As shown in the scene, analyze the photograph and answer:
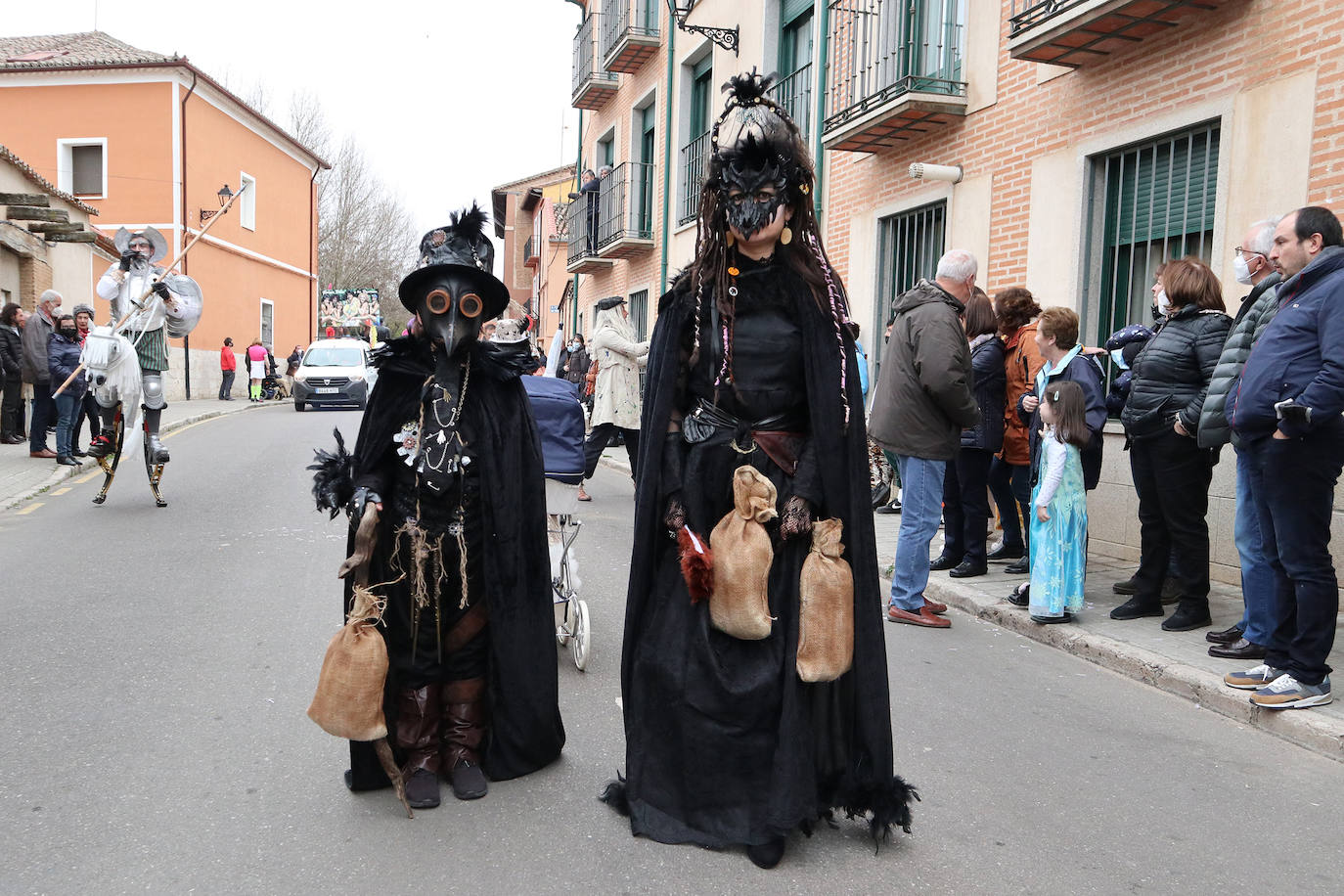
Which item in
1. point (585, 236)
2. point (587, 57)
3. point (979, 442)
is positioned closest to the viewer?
point (979, 442)

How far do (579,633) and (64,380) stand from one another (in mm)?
10870

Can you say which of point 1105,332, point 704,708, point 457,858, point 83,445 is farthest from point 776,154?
point 83,445

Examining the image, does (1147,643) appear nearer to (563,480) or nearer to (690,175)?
(563,480)

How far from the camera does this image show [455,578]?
3709 millimetres

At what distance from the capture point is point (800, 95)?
14.7 meters

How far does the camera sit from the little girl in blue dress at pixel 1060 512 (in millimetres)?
6094

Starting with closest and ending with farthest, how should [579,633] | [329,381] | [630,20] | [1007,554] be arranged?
[579,633] → [1007,554] → [630,20] → [329,381]

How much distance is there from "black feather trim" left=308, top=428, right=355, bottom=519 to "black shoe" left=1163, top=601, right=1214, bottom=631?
469cm

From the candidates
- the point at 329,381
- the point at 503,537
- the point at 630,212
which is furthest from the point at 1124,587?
the point at 329,381

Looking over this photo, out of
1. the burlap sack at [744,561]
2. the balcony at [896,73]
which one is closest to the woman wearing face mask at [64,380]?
the balcony at [896,73]

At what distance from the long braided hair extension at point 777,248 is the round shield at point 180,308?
751 centimetres

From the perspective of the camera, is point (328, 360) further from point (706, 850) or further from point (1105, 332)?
point (706, 850)

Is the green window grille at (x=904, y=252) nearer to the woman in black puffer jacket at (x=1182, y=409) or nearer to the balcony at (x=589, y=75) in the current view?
the woman in black puffer jacket at (x=1182, y=409)

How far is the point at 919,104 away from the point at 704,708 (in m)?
8.49
